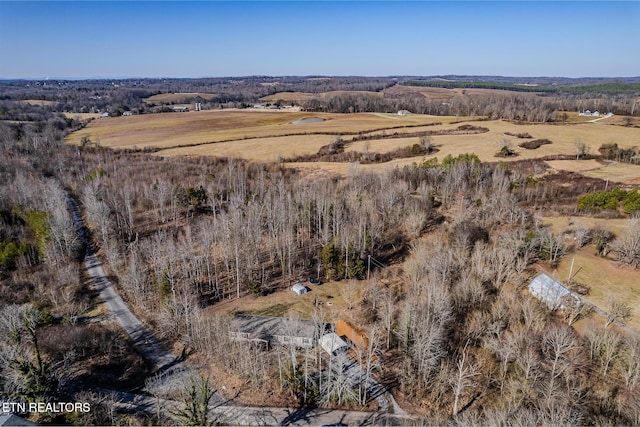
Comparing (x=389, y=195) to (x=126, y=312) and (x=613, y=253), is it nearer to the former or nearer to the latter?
(x=613, y=253)

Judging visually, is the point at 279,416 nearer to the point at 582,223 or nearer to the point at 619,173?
the point at 582,223

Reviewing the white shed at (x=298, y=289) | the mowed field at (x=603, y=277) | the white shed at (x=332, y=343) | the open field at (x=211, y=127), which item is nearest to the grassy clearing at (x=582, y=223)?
the mowed field at (x=603, y=277)

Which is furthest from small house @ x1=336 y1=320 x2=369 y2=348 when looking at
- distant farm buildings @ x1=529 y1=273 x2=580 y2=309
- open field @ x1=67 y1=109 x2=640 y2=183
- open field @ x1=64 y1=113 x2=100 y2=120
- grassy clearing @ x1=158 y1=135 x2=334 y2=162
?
open field @ x1=64 y1=113 x2=100 y2=120

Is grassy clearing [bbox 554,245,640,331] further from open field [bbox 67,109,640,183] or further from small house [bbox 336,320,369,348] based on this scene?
open field [bbox 67,109,640,183]

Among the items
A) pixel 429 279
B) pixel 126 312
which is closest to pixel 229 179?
pixel 126 312

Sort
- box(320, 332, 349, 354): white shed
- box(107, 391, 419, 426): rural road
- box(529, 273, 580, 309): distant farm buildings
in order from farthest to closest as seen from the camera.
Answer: box(529, 273, 580, 309): distant farm buildings < box(320, 332, 349, 354): white shed < box(107, 391, 419, 426): rural road

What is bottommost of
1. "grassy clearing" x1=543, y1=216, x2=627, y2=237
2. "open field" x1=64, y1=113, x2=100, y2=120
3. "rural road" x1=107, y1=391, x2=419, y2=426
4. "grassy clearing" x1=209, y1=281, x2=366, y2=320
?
"rural road" x1=107, y1=391, x2=419, y2=426
